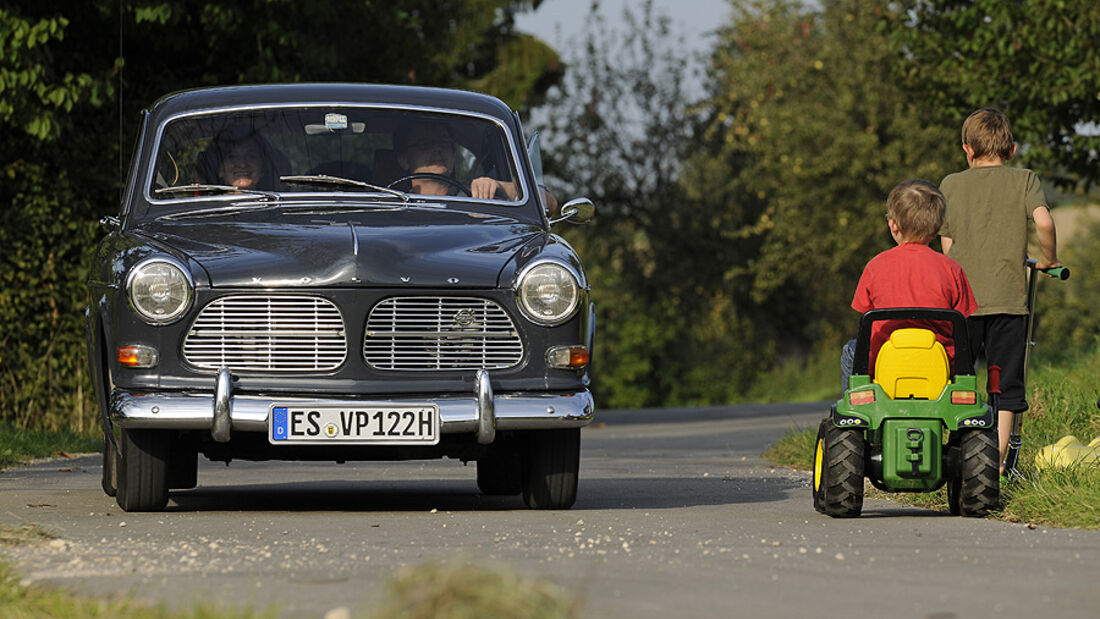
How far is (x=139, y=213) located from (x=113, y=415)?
130 cm

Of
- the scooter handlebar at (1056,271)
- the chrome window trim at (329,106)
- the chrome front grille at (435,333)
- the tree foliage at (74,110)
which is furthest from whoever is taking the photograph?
the tree foliage at (74,110)

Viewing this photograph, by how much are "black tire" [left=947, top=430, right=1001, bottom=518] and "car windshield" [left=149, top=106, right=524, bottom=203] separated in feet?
8.31

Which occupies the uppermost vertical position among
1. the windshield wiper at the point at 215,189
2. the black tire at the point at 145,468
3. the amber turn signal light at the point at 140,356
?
the windshield wiper at the point at 215,189

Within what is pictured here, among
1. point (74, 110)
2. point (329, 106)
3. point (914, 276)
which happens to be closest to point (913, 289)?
point (914, 276)

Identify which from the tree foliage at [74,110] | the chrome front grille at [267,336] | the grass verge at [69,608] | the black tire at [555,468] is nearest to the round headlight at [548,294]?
the black tire at [555,468]

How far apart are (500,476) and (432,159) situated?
1572 millimetres

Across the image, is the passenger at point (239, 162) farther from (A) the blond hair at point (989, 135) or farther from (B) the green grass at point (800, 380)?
(B) the green grass at point (800, 380)

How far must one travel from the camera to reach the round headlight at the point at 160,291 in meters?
6.91

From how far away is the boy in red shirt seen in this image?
274 inches

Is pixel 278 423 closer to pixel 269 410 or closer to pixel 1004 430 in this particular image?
pixel 269 410

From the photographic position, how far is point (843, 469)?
674cm

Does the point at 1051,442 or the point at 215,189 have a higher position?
the point at 215,189

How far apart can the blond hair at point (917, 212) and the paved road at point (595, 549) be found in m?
1.16

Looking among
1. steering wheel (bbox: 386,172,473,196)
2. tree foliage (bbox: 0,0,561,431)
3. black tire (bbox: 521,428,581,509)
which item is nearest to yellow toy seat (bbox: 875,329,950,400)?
black tire (bbox: 521,428,581,509)
